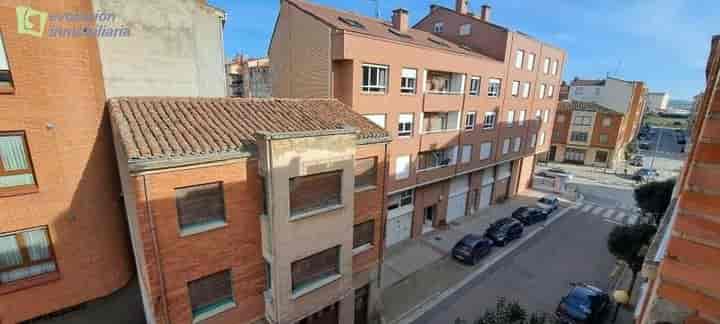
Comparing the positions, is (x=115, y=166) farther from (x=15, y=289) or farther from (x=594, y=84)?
(x=594, y=84)

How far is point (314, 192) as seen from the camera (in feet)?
31.5

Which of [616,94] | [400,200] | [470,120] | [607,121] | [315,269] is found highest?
[616,94]

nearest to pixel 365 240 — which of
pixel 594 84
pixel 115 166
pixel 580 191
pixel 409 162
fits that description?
pixel 409 162

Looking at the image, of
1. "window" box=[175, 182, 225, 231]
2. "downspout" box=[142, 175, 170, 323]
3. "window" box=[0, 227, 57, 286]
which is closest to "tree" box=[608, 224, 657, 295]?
"window" box=[175, 182, 225, 231]

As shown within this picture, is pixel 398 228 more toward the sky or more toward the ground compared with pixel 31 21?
more toward the ground

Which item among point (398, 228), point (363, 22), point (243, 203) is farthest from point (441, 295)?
point (363, 22)

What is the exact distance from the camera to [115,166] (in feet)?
30.6

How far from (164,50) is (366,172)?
850 centimetres

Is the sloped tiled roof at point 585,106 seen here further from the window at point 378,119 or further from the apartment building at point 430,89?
the window at point 378,119

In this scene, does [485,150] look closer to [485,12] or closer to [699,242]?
[485,12]

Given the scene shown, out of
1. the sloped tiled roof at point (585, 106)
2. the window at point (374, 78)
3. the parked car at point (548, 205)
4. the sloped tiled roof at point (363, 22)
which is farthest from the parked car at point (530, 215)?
the sloped tiled roof at point (585, 106)

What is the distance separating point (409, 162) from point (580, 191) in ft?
84.1

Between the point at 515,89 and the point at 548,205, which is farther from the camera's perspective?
the point at 548,205
